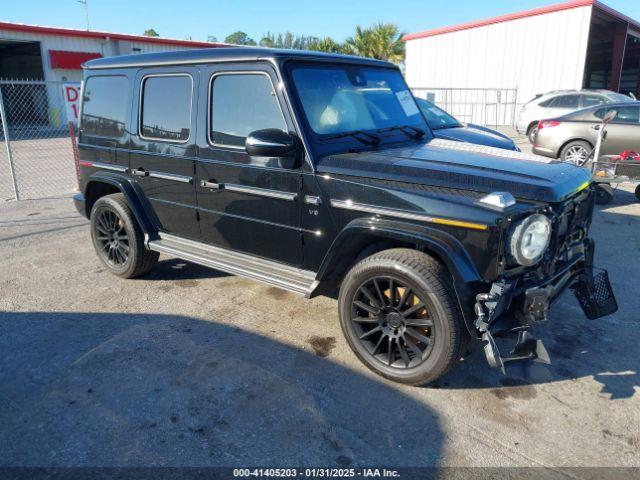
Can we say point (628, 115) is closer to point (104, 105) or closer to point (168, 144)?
point (168, 144)

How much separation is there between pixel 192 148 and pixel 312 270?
1.43m

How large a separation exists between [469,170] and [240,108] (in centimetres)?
174

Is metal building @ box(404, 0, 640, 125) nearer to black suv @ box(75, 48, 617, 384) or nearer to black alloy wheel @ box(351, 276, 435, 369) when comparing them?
black suv @ box(75, 48, 617, 384)

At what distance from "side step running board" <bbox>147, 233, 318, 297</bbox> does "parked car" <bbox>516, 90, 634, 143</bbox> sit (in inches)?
512

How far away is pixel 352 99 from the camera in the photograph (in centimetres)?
381

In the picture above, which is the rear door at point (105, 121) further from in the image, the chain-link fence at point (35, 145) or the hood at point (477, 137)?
the hood at point (477, 137)

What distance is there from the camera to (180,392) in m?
3.11

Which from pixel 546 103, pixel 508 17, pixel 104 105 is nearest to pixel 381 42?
pixel 508 17

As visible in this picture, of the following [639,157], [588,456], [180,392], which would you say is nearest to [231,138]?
[180,392]

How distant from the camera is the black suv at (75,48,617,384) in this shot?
2818 millimetres

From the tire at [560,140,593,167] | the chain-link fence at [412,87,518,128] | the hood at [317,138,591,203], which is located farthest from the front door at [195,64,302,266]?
the chain-link fence at [412,87,518,128]

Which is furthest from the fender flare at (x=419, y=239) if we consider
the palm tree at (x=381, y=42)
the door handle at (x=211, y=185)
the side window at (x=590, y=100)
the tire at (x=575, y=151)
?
the palm tree at (x=381, y=42)

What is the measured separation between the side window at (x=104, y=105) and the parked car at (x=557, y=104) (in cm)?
1296

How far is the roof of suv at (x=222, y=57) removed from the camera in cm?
353
